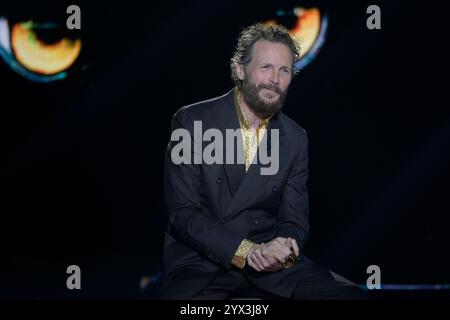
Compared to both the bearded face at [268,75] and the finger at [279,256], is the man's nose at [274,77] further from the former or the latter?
the finger at [279,256]

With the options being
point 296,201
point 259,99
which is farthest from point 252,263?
point 259,99

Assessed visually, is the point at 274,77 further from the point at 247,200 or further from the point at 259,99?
the point at 247,200

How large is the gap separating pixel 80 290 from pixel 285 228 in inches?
65.8

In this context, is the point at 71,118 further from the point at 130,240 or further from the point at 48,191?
the point at 130,240

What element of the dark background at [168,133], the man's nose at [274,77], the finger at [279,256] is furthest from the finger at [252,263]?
the dark background at [168,133]

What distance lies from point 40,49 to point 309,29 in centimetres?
190

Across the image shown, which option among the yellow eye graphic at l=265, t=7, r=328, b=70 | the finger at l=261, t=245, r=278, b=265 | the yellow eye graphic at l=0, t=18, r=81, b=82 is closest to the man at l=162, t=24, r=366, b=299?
the finger at l=261, t=245, r=278, b=265

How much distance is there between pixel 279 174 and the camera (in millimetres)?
3008

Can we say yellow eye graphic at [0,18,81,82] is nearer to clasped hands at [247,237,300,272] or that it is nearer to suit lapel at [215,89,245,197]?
suit lapel at [215,89,245,197]

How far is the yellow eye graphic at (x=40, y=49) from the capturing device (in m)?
4.32

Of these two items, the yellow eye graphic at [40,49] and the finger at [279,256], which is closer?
the finger at [279,256]

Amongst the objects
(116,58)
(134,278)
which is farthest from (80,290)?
(116,58)

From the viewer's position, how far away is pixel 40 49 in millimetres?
4367

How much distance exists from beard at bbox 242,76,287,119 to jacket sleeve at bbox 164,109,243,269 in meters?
0.31
